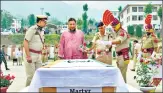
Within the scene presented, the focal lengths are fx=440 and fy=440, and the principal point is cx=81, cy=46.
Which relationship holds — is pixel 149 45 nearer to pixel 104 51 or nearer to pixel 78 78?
pixel 104 51

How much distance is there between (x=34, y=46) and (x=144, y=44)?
3.57 metres

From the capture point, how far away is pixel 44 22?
28.6 ft

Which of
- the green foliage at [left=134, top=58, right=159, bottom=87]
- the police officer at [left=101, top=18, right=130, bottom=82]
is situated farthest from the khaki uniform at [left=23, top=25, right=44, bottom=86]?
the green foliage at [left=134, top=58, right=159, bottom=87]

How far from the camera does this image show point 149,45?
1117cm

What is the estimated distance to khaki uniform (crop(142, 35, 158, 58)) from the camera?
10852 millimetres

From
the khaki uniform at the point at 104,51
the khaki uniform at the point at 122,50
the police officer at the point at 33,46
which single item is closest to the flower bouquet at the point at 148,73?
the khaki uniform at the point at 122,50

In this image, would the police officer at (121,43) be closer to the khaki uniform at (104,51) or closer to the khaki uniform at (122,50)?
the khaki uniform at (122,50)

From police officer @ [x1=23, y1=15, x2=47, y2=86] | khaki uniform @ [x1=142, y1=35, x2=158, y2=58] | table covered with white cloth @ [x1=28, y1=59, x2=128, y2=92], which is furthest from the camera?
khaki uniform @ [x1=142, y1=35, x2=158, y2=58]

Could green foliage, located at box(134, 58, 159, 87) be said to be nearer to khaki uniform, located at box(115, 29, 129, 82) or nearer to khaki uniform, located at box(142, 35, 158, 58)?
khaki uniform, located at box(115, 29, 129, 82)

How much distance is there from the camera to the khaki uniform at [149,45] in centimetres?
1085

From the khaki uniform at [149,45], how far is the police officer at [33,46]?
3178 millimetres

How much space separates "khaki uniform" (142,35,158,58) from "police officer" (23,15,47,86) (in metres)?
3.18

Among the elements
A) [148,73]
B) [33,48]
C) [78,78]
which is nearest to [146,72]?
[148,73]

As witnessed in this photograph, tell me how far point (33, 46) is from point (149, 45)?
3.54m
